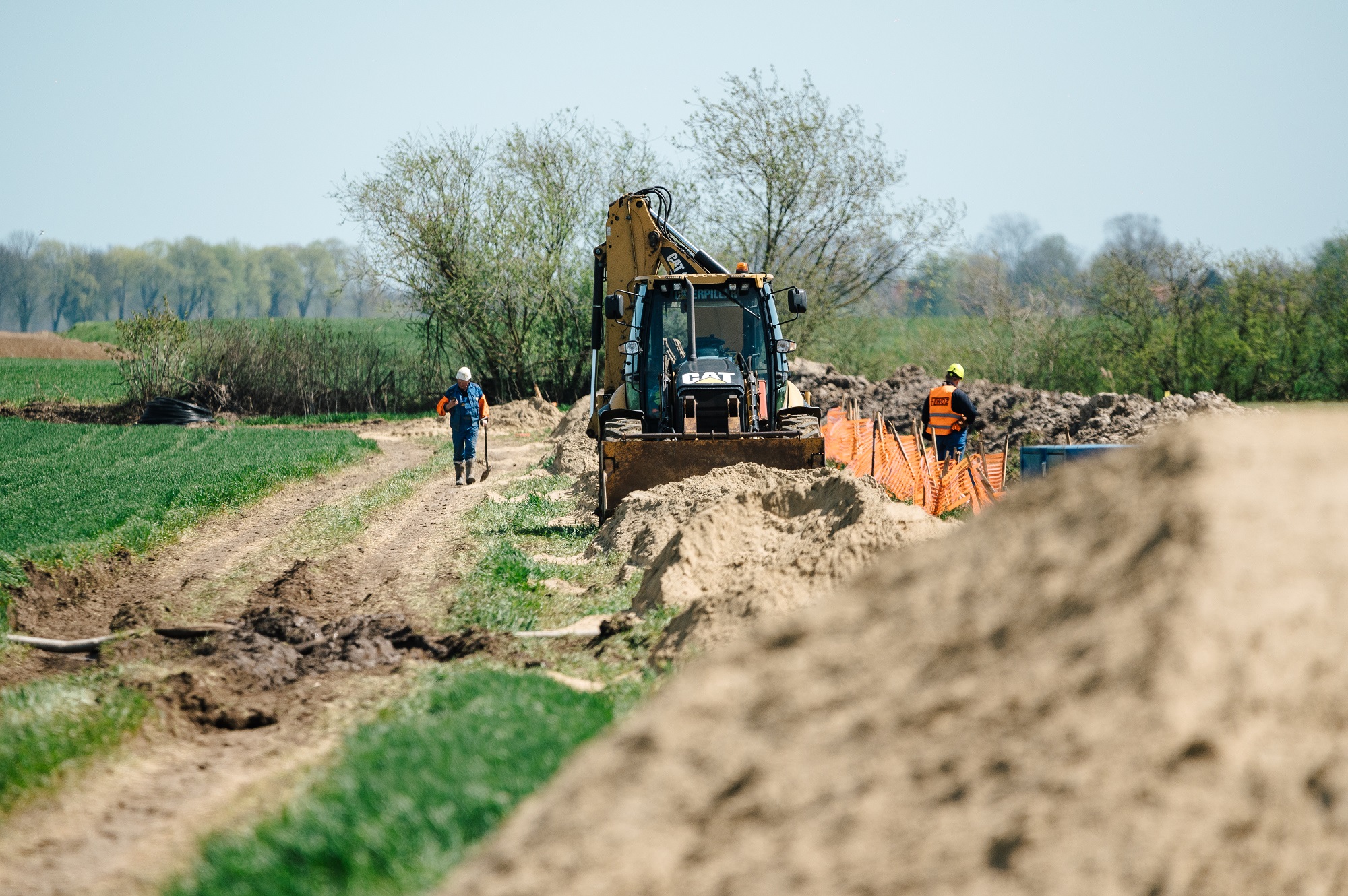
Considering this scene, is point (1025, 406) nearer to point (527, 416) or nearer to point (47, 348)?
point (527, 416)

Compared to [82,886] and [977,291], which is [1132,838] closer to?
[82,886]

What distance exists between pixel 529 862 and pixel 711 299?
1083 cm

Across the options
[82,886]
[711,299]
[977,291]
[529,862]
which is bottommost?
[82,886]

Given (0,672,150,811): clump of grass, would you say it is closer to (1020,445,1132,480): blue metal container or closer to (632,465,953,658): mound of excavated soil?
(632,465,953,658): mound of excavated soil

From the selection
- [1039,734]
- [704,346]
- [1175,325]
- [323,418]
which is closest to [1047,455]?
[704,346]

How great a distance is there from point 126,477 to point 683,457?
9.84 meters

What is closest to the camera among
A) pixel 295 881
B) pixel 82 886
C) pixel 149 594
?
pixel 295 881

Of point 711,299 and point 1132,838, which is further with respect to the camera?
point 711,299

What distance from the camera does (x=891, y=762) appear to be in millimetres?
3236

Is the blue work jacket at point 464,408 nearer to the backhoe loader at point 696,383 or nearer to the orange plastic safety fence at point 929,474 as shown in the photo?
the backhoe loader at point 696,383

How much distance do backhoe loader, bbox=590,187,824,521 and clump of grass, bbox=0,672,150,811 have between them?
6494mm

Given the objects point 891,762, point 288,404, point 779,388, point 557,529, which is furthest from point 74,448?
point 891,762

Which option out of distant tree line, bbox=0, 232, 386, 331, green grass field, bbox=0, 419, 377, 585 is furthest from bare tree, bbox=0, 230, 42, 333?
green grass field, bbox=0, 419, 377, 585

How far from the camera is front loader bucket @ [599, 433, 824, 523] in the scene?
12289 mm
